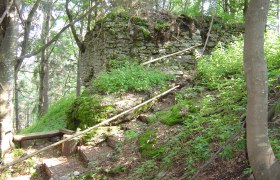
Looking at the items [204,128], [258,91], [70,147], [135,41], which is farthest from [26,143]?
[258,91]

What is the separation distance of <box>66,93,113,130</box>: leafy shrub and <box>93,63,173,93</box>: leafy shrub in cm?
55

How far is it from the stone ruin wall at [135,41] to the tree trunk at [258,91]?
23.3ft

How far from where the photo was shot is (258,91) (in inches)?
105

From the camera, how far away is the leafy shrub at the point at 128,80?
775 centimetres

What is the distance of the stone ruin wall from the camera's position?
9.69 m

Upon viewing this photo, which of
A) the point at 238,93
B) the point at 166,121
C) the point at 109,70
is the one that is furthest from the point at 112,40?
the point at 238,93

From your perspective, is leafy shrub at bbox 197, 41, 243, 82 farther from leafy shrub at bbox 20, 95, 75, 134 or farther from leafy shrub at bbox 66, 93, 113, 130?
leafy shrub at bbox 20, 95, 75, 134

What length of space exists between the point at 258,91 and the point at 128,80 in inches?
217

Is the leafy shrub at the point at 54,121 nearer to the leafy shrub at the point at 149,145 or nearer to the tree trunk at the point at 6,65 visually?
the tree trunk at the point at 6,65

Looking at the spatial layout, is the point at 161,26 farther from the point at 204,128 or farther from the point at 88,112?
the point at 204,128

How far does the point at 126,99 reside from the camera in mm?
7363

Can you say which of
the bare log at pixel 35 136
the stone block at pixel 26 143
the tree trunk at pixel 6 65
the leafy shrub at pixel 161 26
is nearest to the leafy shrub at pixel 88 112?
the bare log at pixel 35 136

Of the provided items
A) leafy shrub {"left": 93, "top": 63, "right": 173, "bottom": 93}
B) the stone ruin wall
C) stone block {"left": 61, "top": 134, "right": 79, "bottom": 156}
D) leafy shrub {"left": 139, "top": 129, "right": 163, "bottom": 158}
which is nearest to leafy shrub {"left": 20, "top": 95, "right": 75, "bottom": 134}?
the stone ruin wall

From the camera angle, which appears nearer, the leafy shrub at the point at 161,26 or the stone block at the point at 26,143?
the stone block at the point at 26,143
